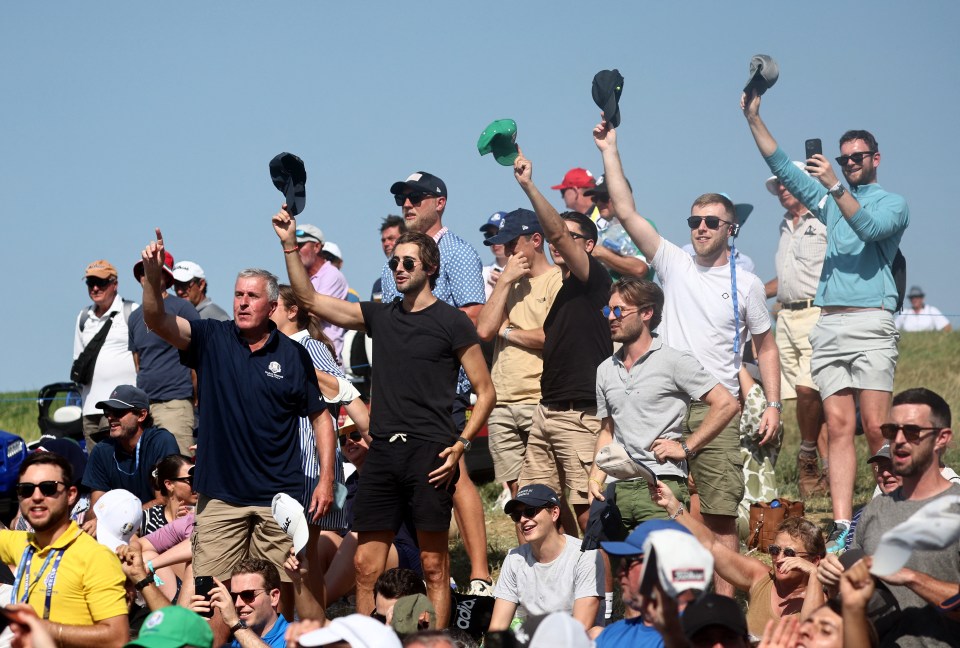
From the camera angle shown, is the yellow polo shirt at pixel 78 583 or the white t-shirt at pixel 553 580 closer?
the yellow polo shirt at pixel 78 583

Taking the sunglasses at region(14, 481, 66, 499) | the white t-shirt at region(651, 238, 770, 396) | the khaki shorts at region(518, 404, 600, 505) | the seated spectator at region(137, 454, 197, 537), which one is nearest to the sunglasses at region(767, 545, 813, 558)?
the white t-shirt at region(651, 238, 770, 396)

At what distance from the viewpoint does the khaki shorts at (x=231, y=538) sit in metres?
6.41

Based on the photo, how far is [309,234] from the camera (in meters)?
9.88

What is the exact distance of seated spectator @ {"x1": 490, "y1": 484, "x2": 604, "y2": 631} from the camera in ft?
20.3

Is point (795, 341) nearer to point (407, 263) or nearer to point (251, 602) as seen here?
point (407, 263)

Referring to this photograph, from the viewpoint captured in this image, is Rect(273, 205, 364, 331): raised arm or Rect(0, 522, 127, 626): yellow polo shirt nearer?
Rect(0, 522, 127, 626): yellow polo shirt

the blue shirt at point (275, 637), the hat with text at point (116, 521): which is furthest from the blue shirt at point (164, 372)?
the blue shirt at point (275, 637)

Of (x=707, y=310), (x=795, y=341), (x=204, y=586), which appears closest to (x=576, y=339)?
(x=707, y=310)

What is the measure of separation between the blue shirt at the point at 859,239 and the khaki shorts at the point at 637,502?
1.99m

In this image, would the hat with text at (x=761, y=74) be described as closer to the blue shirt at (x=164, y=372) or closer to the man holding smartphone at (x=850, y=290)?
the man holding smartphone at (x=850, y=290)

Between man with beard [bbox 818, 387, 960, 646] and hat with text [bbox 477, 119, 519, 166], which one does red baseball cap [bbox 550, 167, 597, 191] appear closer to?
hat with text [bbox 477, 119, 519, 166]

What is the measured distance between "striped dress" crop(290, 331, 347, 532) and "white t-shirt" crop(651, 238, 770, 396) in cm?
201

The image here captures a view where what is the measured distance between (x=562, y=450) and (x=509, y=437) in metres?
0.68

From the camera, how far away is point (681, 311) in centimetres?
734
